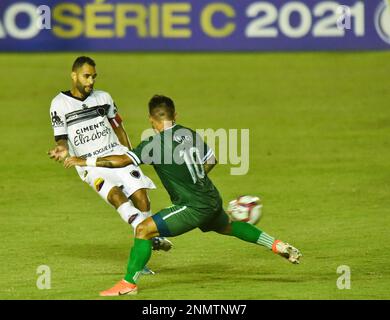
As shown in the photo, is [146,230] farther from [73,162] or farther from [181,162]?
[73,162]

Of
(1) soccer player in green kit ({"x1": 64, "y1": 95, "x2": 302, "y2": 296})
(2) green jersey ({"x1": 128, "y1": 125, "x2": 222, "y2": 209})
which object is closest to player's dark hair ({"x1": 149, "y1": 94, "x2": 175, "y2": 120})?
(1) soccer player in green kit ({"x1": 64, "y1": 95, "x2": 302, "y2": 296})

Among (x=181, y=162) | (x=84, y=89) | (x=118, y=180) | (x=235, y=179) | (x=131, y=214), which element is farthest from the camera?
(x=235, y=179)

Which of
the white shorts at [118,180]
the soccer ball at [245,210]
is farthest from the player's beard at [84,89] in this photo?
the soccer ball at [245,210]

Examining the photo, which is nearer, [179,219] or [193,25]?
[179,219]

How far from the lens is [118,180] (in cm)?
1178

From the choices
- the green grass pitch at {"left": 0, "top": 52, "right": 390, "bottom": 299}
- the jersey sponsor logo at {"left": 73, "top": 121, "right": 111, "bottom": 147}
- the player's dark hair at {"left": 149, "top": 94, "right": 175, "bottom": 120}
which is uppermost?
the player's dark hair at {"left": 149, "top": 94, "right": 175, "bottom": 120}

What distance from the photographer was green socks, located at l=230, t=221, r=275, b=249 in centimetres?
1075

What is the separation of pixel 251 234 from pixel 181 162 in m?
1.04

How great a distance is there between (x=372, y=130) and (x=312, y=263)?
973cm

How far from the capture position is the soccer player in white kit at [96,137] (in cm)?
1165

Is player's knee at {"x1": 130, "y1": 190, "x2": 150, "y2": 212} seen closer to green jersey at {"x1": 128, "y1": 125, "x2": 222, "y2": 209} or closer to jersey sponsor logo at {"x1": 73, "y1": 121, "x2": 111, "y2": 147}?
jersey sponsor logo at {"x1": 73, "y1": 121, "x2": 111, "y2": 147}

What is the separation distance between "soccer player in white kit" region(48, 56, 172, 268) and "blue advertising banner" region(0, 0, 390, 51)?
1523cm

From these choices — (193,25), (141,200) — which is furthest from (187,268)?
(193,25)
